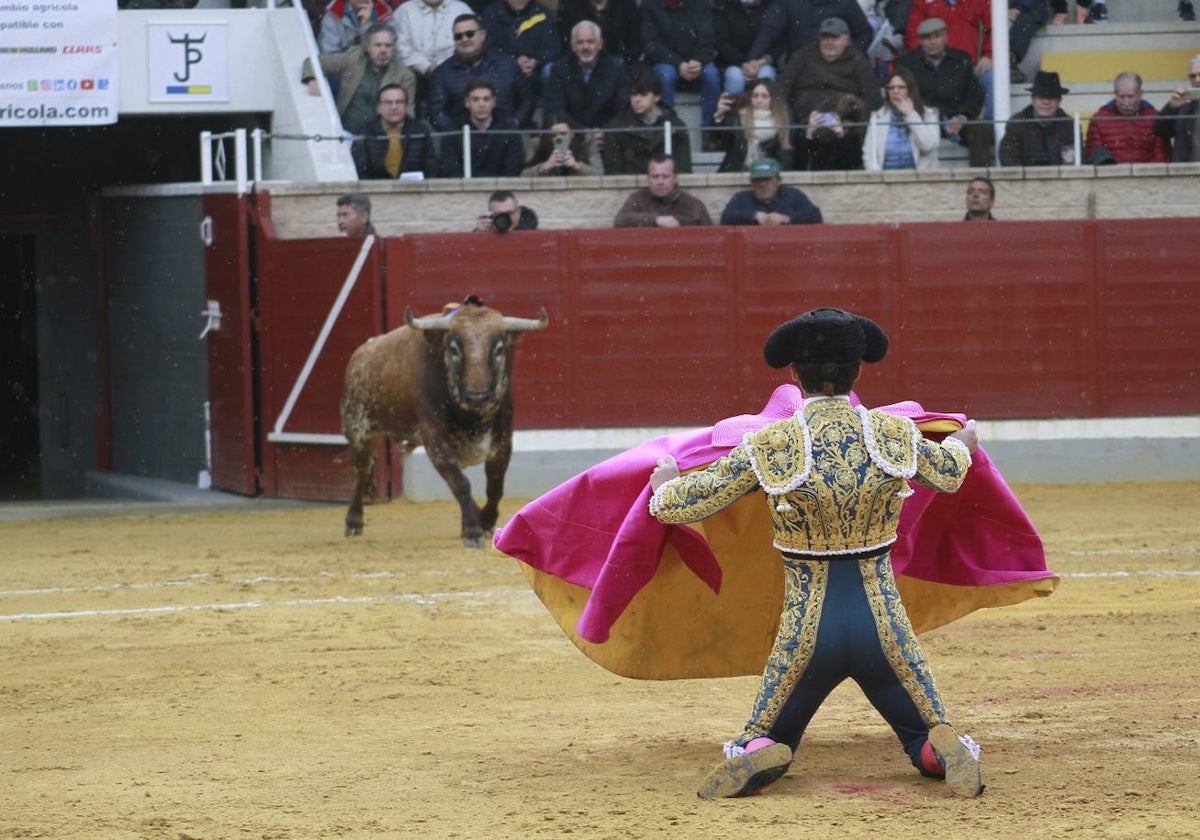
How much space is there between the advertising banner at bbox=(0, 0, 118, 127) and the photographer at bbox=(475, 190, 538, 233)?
278cm

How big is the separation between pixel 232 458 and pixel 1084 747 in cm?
975

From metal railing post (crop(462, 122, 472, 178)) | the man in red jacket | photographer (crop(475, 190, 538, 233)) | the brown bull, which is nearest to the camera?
the brown bull

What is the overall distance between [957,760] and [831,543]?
1.98ft

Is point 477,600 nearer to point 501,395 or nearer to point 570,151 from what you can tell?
point 501,395

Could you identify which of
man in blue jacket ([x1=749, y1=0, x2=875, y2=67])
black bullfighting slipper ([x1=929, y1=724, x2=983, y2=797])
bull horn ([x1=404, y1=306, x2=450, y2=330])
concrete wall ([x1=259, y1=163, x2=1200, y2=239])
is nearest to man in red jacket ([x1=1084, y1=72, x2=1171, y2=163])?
concrete wall ([x1=259, y1=163, x2=1200, y2=239])

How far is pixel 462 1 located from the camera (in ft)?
49.5

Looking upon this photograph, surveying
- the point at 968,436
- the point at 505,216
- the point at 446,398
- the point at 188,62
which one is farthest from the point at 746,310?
the point at 968,436

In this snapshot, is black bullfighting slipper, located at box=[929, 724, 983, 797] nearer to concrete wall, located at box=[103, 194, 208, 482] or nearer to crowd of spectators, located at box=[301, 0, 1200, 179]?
crowd of spectators, located at box=[301, 0, 1200, 179]

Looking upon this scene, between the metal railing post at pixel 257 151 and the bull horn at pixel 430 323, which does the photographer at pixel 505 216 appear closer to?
the metal railing post at pixel 257 151

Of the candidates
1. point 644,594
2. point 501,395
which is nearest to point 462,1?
point 501,395

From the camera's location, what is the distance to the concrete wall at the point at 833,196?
13.7m

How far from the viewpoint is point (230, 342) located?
14.2m

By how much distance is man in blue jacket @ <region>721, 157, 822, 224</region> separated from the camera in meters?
13.4

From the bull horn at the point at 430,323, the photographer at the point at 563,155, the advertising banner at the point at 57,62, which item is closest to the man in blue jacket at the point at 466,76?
the photographer at the point at 563,155
